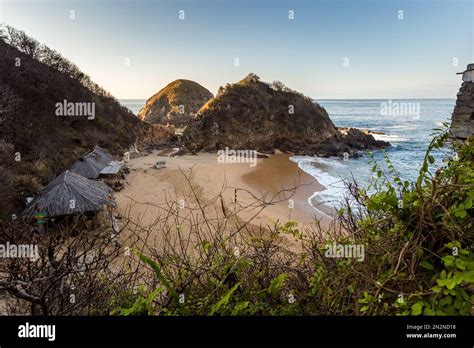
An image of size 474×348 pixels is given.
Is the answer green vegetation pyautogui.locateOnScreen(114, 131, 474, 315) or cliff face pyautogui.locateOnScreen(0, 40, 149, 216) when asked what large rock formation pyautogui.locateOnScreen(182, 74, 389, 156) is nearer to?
cliff face pyautogui.locateOnScreen(0, 40, 149, 216)

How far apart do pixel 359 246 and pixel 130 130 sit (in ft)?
121

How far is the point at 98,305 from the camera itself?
6.97 feet

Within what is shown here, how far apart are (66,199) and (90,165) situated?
21.7 feet

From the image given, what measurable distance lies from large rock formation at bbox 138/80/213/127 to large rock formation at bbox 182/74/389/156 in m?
28.8

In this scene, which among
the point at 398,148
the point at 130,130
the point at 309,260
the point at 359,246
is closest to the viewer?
the point at 359,246

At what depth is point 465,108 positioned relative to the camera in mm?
5297

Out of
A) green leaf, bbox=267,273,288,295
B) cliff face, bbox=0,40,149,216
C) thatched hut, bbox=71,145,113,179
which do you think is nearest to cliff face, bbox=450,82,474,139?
green leaf, bbox=267,273,288,295

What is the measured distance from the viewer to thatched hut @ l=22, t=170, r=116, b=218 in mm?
9914

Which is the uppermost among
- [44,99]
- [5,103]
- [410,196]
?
[44,99]

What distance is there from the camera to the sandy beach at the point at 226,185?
13195 millimetres

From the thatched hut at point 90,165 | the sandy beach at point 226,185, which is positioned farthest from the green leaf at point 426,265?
the thatched hut at point 90,165

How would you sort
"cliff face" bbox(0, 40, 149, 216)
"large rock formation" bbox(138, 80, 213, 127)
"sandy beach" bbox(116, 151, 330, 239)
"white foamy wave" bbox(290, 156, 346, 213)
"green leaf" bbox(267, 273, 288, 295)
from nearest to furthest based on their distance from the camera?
1. "green leaf" bbox(267, 273, 288, 295)
2. "cliff face" bbox(0, 40, 149, 216)
3. "sandy beach" bbox(116, 151, 330, 239)
4. "white foamy wave" bbox(290, 156, 346, 213)
5. "large rock formation" bbox(138, 80, 213, 127)
